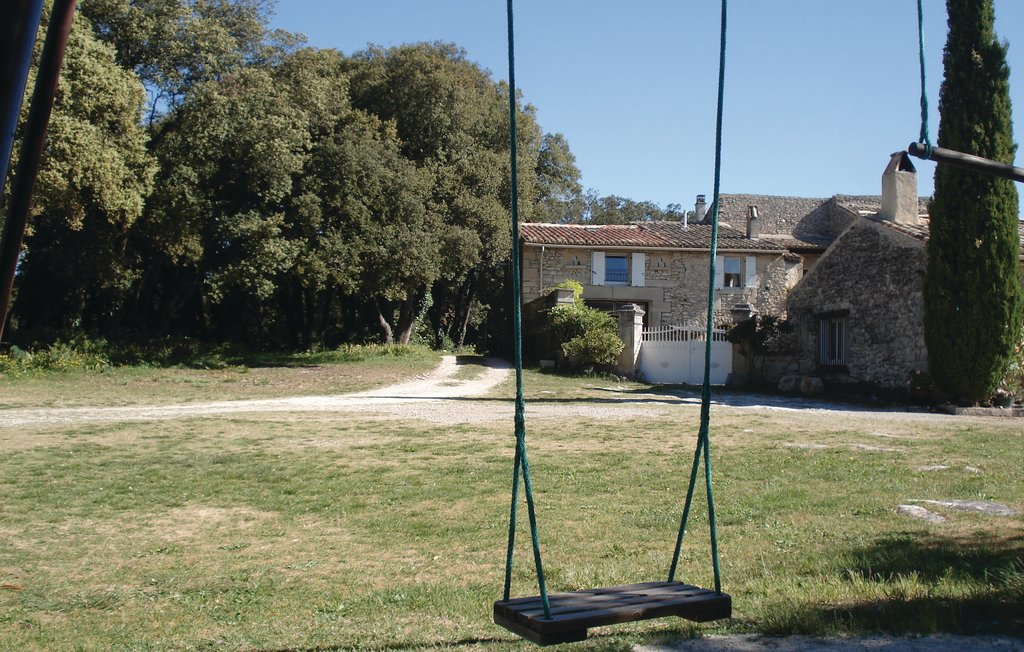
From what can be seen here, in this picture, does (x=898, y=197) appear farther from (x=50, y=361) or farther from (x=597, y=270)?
(x=50, y=361)

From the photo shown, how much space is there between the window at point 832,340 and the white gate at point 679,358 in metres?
2.84

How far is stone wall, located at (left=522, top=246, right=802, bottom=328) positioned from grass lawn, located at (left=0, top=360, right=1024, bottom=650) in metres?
22.0

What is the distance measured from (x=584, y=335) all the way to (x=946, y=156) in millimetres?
19994

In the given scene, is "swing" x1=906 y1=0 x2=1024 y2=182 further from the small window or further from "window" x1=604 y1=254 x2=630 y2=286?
the small window

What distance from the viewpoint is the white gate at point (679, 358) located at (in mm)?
25969

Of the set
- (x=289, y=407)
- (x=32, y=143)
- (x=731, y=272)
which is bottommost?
(x=289, y=407)

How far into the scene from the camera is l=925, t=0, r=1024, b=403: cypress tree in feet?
58.3

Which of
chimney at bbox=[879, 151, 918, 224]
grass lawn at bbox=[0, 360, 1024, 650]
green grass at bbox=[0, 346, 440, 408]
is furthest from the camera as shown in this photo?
chimney at bbox=[879, 151, 918, 224]

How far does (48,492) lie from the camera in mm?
8492

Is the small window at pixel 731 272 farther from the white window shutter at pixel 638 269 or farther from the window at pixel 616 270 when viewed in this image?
the window at pixel 616 270

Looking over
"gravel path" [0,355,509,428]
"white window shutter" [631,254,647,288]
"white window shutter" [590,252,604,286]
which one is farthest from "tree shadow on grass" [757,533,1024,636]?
"white window shutter" [631,254,647,288]

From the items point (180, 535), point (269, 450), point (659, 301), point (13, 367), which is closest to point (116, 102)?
point (13, 367)

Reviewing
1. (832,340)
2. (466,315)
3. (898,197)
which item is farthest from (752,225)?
(466,315)

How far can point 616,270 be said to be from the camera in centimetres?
3503
